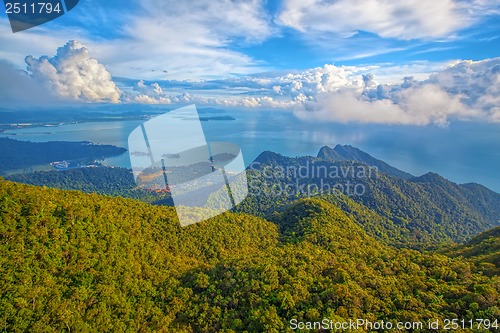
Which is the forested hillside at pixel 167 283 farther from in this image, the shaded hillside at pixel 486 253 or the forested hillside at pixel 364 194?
the forested hillside at pixel 364 194

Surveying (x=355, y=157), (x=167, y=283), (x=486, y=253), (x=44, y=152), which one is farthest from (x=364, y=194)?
(x=44, y=152)

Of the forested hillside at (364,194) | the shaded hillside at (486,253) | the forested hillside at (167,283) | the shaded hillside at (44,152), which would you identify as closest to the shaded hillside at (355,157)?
the forested hillside at (364,194)

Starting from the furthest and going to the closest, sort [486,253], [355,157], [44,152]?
1. [355,157]
2. [44,152]
3. [486,253]

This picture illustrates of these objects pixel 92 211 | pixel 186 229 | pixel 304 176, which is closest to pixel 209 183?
pixel 304 176

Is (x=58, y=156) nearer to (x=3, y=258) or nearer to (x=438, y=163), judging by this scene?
(x=3, y=258)

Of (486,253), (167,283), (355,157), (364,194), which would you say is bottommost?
(355,157)

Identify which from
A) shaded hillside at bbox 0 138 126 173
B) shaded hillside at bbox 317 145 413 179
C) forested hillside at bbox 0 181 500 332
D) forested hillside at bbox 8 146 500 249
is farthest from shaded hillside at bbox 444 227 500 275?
shaded hillside at bbox 0 138 126 173

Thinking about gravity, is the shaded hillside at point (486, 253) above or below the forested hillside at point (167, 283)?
below

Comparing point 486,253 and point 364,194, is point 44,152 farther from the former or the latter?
point 486,253
